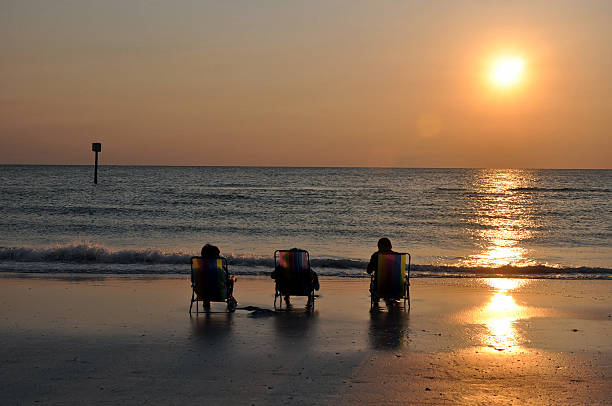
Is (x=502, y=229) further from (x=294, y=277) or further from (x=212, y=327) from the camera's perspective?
(x=212, y=327)

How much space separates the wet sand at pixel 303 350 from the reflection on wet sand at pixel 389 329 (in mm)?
31

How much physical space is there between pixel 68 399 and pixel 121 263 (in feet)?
43.0

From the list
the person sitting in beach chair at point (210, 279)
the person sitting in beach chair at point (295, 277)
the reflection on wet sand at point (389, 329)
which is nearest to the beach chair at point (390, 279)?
the reflection on wet sand at point (389, 329)

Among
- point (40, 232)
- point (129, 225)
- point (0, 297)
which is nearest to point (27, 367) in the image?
point (0, 297)

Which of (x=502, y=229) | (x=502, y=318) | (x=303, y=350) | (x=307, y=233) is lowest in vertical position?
(x=303, y=350)

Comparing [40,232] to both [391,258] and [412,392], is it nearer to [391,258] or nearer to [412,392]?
[391,258]

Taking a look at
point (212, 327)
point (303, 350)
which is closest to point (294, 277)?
point (212, 327)

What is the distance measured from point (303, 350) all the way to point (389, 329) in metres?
1.82

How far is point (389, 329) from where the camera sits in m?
9.16

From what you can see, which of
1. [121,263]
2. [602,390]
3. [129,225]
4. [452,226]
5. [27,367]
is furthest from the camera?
[452,226]

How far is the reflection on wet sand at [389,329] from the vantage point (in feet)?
26.9

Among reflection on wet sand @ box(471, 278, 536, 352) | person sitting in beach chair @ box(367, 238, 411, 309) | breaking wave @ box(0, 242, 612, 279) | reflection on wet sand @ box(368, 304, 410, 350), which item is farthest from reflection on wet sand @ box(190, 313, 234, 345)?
breaking wave @ box(0, 242, 612, 279)

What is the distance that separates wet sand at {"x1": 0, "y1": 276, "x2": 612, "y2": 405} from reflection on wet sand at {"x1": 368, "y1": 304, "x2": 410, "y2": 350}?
3cm

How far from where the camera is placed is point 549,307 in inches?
442
